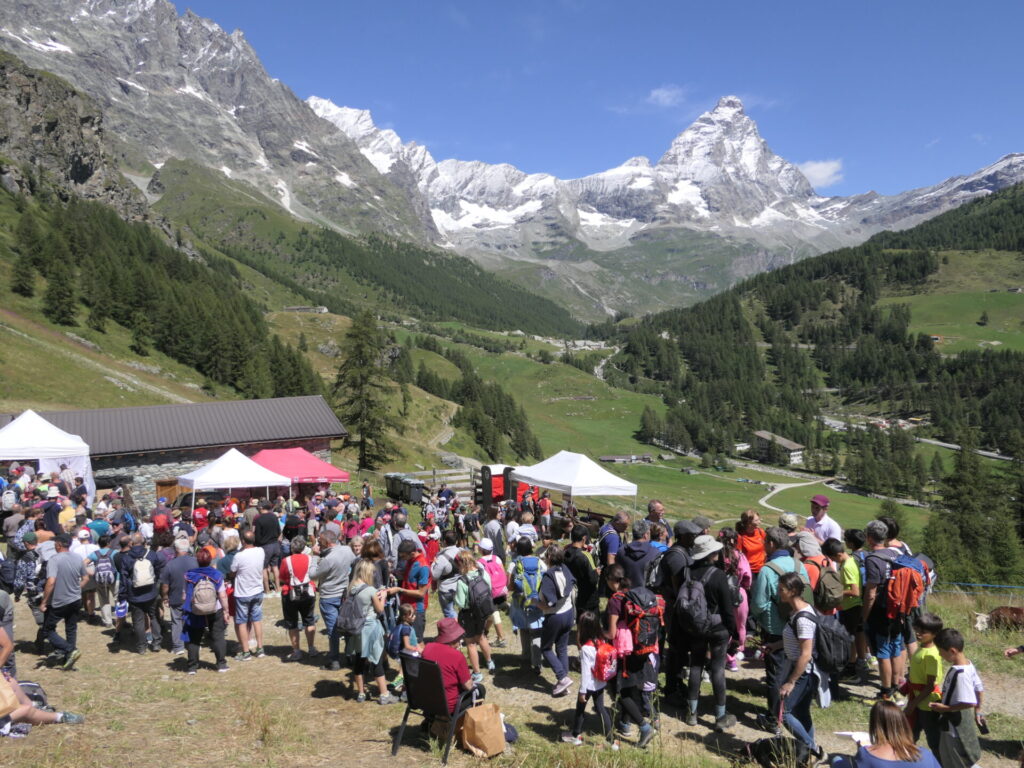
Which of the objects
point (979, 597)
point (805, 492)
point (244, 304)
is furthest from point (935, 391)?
point (979, 597)

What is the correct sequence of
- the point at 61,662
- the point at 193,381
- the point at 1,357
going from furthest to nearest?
the point at 193,381
the point at 1,357
the point at 61,662

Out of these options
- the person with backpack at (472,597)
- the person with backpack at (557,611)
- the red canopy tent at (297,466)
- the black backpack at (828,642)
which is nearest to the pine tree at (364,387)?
the red canopy tent at (297,466)

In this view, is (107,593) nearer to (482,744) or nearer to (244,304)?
(482,744)

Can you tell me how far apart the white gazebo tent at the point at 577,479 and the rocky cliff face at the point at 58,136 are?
13409 centimetres

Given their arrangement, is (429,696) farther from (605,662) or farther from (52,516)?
(52,516)

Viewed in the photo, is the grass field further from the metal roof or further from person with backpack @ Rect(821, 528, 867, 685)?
the metal roof

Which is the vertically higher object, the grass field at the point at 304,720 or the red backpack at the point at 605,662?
the red backpack at the point at 605,662

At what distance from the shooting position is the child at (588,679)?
24.2ft

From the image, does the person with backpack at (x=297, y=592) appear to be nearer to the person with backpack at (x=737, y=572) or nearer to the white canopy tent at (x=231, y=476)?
the person with backpack at (x=737, y=572)

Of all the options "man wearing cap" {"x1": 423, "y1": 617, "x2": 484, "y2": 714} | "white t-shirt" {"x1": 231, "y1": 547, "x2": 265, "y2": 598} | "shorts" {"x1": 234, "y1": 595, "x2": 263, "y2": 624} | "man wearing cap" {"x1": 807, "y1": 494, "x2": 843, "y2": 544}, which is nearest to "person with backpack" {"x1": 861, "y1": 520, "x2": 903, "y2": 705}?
"man wearing cap" {"x1": 807, "y1": 494, "x2": 843, "y2": 544}

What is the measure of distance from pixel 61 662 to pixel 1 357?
4441cm

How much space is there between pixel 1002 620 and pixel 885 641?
5810mm

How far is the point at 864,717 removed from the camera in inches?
331

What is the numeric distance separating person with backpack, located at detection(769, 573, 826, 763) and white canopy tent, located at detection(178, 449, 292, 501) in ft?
70.6
